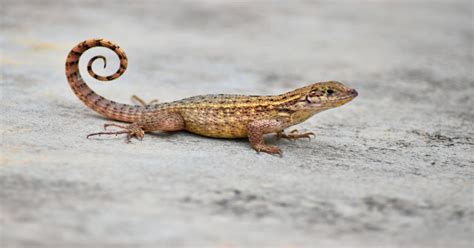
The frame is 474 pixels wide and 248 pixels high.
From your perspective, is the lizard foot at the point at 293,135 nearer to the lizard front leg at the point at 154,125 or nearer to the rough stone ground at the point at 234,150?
the rough stone ground at the point at 234,150

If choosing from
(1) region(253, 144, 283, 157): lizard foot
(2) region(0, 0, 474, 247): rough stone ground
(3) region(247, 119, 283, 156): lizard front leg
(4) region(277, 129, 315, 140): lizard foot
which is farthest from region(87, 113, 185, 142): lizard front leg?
(4) region(277, 129, 315, 140): lizard foot

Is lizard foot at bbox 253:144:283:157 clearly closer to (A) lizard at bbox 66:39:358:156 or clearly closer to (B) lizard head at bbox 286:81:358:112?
(A) lizard at bbox 66:39:358:156

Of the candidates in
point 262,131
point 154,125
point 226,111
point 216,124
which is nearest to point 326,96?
point 262,131

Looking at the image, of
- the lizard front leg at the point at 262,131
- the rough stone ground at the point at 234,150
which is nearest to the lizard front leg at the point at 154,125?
the rough stone ground at the point at 234,150

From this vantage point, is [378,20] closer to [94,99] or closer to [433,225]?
[94,99]

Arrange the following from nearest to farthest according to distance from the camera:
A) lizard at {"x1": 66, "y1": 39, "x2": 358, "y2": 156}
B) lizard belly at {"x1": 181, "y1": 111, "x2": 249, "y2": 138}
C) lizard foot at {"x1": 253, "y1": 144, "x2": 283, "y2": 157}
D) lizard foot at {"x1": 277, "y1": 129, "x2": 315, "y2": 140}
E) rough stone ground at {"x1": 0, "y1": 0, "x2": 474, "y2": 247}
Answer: rough stone ground at {"x1": 0, "y1": 0, "x2": 474, "y2": 247}
lizard foot at {"x1": 253, "y1": 144, "x2": 283, "y2": 157}
lizard at {"x1": 66, "y1": 39, "x2": 358, "y2": 156}
lizard belly at {"x1": 181, "y1": 111, "x2": 249, "y2": 138}
lizard foot at {"x1": 277, "y1": 129, "x2": 315, "y2": 140}

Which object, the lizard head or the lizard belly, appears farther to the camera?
the lizard belly

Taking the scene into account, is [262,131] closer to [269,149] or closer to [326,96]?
[269,149]
